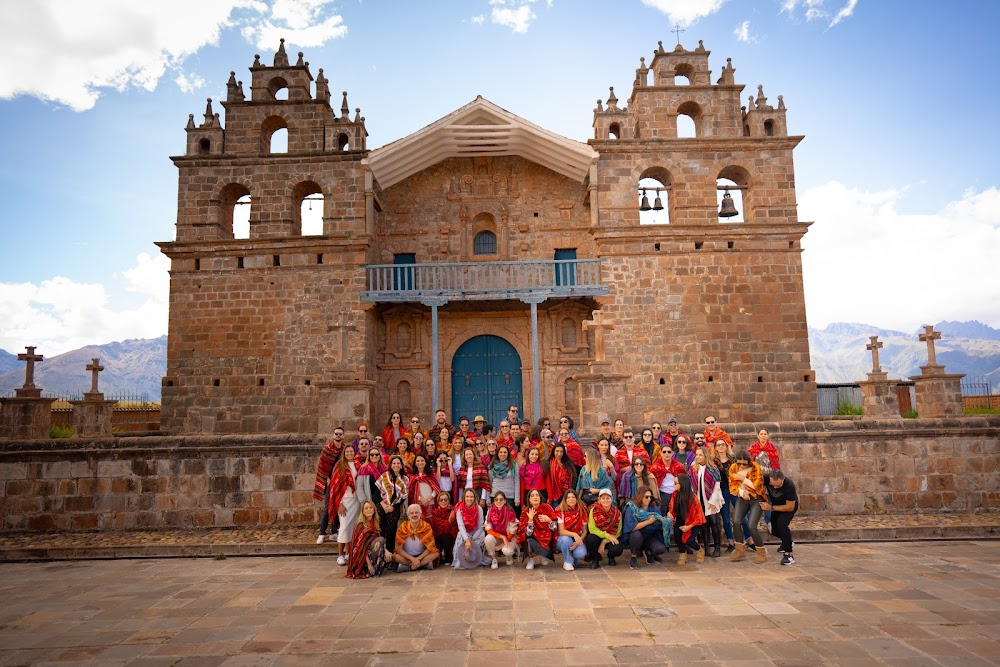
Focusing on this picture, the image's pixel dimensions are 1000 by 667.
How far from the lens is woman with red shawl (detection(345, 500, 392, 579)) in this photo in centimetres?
653

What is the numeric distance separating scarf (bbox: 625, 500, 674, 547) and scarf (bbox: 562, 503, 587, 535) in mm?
547

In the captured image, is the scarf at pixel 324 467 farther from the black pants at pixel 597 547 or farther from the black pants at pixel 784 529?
the black pants at pixel 784 529

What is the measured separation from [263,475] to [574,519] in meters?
4.70

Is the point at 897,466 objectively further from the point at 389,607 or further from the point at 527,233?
the point at 527,233

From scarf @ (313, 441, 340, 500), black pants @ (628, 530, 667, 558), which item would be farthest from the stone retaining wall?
black pants @ (628, 530, 667, 558)

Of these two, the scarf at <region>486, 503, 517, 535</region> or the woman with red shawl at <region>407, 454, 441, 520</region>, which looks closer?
the scarf at <region>486, 503, 517, 535</region>

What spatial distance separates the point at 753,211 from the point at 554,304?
567cm

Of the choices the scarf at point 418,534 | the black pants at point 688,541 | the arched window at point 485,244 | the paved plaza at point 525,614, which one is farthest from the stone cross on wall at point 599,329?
the scarf at point 418,534

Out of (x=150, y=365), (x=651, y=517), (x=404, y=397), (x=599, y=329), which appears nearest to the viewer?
(x=651, y=517)

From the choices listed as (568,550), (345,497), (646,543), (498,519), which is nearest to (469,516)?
(498,519)

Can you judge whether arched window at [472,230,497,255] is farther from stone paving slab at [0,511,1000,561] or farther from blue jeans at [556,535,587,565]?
blue jeans at [556,535,587,565]

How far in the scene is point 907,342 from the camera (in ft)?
589

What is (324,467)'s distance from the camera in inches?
316

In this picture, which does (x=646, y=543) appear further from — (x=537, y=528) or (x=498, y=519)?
(x=498, y=519)
